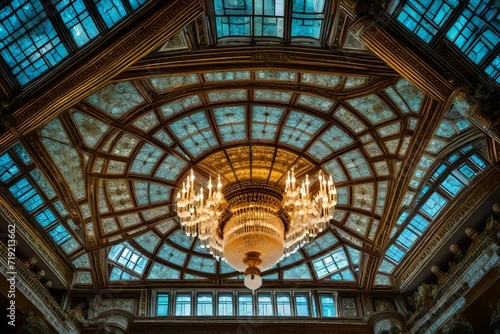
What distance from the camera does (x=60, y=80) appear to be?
1227 cm

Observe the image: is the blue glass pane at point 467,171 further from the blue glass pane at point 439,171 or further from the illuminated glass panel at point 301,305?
the illuminated glass panel at point 301,305

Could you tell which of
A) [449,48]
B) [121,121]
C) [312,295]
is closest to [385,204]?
[312,295]

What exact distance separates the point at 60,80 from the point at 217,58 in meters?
3.85

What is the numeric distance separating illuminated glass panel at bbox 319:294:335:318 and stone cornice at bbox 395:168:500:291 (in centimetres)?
270

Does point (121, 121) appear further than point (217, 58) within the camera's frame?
Yes

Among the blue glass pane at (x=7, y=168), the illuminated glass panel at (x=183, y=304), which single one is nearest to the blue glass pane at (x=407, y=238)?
the illuminated glass panel at (x=183, y=304)

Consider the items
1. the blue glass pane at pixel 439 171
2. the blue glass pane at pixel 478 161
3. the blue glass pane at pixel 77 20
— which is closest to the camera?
the blue glass pane at pixel 77 20

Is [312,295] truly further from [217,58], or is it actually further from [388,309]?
[217,58]

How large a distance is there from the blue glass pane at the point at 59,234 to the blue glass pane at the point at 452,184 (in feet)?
42.5

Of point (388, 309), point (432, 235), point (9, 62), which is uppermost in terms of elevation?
point (9, 62)

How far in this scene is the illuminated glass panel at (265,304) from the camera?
770 inches

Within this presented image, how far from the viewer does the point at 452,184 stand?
16766 mm

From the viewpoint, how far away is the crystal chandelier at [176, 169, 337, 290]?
14.7 meters

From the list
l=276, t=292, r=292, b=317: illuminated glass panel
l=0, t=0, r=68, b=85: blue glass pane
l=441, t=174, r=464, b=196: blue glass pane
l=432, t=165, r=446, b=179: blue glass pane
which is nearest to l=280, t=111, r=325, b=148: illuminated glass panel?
l=432, t=165, r=446, b=179: blue glass pane
